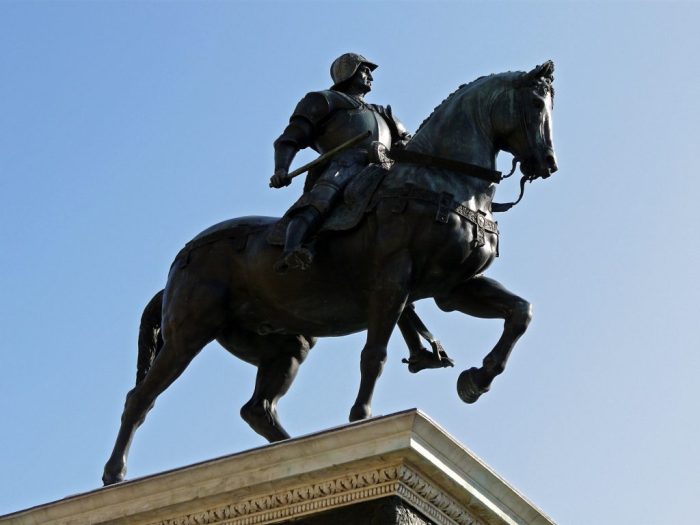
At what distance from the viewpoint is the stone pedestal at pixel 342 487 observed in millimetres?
10406

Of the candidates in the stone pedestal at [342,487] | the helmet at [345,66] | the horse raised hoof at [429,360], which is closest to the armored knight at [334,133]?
the helmet at [345,66]

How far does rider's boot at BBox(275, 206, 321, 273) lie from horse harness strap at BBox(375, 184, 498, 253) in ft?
1.54

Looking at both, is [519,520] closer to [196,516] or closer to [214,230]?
[196,516]

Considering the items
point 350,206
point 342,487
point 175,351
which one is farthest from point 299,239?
point 342,487

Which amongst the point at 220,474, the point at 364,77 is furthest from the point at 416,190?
the point at 220,474

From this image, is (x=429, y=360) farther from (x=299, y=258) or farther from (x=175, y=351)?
(x=175, y=351)

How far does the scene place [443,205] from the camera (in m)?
12.0

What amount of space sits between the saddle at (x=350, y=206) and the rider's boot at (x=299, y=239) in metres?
0.07

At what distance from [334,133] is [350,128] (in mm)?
128

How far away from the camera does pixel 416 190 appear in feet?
39.7

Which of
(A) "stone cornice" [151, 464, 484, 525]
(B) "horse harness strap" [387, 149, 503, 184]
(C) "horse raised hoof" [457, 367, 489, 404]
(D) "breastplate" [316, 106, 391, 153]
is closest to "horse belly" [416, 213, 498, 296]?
(B) "horse harness strap" [387, 149, 503, 184]

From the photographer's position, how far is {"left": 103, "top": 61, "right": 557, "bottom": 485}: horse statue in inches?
471

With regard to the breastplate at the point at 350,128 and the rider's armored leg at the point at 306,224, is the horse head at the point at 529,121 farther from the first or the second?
the rider's armored leg at the point at 306,224

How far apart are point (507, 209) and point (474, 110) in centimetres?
72
